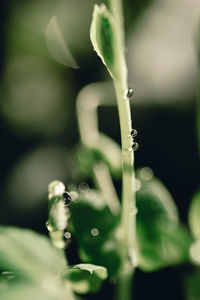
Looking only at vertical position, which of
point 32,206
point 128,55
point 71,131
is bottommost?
point 32,206

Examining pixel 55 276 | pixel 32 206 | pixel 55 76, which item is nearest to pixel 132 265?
pixel 55 276

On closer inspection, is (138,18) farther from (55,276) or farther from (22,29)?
(55,276)

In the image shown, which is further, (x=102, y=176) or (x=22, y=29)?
(x=22, y=29)

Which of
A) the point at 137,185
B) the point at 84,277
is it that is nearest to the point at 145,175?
the point at 137,185

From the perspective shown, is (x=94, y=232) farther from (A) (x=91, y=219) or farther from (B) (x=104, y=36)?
(B) (x=104, y=36)

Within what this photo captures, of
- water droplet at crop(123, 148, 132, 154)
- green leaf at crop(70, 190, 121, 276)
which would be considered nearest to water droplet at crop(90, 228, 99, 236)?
green leaf at crop(70, 190, 121, 276)

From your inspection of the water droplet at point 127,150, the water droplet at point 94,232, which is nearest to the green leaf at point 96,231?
the water droplet at point 94,232
